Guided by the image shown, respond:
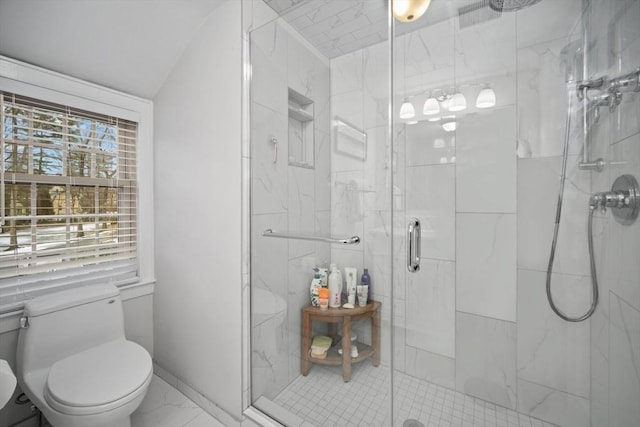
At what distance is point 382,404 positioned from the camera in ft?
3.64

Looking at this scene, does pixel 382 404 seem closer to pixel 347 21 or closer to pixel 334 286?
pixel 334 286

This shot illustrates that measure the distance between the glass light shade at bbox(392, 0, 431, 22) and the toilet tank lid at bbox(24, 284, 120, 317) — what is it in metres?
2.01

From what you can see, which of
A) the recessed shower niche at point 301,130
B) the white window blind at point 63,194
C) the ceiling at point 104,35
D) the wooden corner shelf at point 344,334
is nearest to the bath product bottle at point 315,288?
the wooden corner shelf at point 344,334

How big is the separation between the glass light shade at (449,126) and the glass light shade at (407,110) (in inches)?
→ 5.1

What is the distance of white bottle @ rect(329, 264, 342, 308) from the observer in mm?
1262

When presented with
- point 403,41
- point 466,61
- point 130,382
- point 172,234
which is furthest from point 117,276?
point 466,61

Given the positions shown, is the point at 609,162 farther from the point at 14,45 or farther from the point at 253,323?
the point at 14,45

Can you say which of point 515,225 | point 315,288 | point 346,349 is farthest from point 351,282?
point 515,225

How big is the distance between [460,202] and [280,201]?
83 centimetres

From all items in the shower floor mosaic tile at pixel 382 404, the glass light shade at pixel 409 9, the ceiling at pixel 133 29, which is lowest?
the shower floor mosaic tile at pixel 382 404

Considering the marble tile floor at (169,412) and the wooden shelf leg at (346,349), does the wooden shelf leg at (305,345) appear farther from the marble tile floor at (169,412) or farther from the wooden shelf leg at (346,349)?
the marble tile floor at (169,412)

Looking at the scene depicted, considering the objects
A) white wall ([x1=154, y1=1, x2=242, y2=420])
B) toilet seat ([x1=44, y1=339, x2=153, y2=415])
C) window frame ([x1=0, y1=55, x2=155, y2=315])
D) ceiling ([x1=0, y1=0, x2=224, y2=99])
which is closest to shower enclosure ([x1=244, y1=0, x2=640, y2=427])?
white wall ([x1=154, y1=1, x2=242, y2=420])

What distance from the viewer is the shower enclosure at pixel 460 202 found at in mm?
872

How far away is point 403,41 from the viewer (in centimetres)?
109
